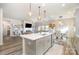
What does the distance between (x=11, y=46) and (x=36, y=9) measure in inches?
33.0

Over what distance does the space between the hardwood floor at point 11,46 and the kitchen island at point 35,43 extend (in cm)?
9

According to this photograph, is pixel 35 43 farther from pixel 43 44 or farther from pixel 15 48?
Answer: pixel 15 48

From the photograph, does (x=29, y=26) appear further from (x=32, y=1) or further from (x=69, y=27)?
(x=69, y=27)

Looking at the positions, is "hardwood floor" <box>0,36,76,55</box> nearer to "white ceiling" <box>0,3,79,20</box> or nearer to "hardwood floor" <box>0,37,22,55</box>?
"hardwood floor" <box>0,37,22,55</box>

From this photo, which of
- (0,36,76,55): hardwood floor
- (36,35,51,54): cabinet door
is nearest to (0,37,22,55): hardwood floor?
(0,36,76,55): hardwood floor

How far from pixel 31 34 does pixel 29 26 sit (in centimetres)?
16

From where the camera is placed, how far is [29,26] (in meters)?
2.19

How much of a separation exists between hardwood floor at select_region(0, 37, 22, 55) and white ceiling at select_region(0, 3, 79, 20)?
1.41 feet

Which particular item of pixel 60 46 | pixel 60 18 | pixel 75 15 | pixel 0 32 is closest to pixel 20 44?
pixel 0 32

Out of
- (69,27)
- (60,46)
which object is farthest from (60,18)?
(60,46)

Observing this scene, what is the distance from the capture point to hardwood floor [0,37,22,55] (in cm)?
216
